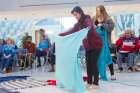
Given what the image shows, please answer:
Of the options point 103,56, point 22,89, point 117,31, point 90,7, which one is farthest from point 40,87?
point 117,31

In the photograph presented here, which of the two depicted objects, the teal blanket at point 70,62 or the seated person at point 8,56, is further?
the seated person at point 8,56

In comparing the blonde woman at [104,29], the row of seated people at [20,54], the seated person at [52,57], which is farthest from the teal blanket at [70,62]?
the row of seated people at [20,54]

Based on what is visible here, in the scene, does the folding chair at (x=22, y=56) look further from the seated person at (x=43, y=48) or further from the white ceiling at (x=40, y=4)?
the white ceiling at (x=40, y=4)

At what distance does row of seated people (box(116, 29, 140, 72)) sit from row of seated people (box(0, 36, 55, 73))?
6.07ft

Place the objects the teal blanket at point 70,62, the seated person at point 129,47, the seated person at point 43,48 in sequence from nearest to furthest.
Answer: the teal blanket at point 70,62, the seated person at point 129,47, the seated person at point 43,48

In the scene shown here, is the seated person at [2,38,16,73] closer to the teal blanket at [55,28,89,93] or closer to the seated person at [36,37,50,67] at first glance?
the seated person at [36,37,50,67]

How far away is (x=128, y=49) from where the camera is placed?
26.8 ft

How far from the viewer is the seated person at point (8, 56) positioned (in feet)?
30.3

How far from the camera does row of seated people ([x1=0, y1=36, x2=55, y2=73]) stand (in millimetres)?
9266

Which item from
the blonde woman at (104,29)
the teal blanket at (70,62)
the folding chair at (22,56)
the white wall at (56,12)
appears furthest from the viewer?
the white wall at (56,12)

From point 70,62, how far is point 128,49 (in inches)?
132

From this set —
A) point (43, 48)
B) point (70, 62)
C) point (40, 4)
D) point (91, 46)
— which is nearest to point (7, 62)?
point (43, 48)

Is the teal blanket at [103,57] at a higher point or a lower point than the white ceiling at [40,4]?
lower

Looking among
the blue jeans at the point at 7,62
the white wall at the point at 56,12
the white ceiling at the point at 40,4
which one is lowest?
the blue jeans at the point at 7,62
